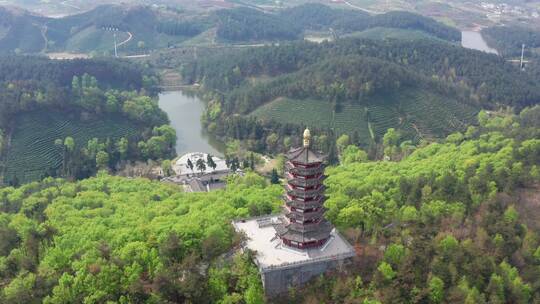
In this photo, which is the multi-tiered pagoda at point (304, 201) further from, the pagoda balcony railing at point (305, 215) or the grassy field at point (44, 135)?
the grassy field at point (44, 135)

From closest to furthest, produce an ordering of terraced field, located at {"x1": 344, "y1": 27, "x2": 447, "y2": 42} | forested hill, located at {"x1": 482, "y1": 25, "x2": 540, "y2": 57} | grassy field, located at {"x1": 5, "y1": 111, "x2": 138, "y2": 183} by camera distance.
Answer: grassy field, located at {"x1": 5, "y1": 111, "x2": 138, "y2": 183}, forested hill, located at {"x1": 482, "y1": 25, "x2": 540, "y2": 57}, terraced field, located at {"x1": 344, "y1": 27, "x2": 447, "y2": 42}

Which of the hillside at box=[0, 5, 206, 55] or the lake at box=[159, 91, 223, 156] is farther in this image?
the hillside at box=[0, 5, 206, 55]

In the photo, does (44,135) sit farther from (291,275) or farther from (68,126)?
(291,275)

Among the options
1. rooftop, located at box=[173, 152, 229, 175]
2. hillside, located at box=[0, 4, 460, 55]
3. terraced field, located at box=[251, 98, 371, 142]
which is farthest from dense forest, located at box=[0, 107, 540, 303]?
hillside, located at box=[0, 4, 460, 55]

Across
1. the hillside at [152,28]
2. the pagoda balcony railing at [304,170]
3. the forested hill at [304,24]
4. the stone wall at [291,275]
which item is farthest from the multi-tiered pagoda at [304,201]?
the forested hill at [304,24]

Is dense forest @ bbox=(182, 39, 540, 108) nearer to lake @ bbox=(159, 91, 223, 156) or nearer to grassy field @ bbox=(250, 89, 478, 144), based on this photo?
lake @ bbox=(159, 91, 223, 156)

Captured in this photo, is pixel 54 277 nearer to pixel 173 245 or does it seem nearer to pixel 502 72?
pixel 173 245

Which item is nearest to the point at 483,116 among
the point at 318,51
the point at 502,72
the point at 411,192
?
the point at 502,72
